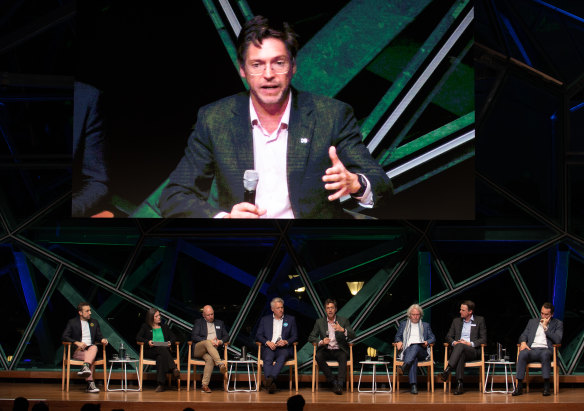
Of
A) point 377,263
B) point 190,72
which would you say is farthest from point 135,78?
point 377,263

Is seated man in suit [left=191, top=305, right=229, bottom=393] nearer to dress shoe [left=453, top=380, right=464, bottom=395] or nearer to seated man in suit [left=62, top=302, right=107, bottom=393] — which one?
seated man in suit [left=62, top=302, right=107, bottom=393]

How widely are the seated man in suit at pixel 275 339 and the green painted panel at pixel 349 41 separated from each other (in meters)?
2.57

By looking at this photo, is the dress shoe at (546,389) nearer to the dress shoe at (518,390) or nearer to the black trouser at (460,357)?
the dress shoe at (518,390)

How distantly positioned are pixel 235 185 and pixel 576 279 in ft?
14.6

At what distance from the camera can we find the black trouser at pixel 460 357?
29.0 ft

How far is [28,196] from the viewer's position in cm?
1034

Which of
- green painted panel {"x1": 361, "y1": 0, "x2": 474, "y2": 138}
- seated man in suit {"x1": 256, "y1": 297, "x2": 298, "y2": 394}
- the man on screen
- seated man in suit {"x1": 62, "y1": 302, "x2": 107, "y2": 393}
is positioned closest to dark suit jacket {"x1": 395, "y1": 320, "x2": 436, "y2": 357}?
seated man in suit {"x1": 256, "y1": 297, "x2": 298, "y2": 394}

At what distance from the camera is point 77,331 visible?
9.04 meters

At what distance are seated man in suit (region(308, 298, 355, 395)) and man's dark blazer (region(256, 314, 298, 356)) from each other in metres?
0.21

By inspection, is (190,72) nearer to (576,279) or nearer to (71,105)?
(71,105)

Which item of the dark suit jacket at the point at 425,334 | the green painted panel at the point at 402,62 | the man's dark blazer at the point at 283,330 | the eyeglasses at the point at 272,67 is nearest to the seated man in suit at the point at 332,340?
the man's dark blazer at the point at 283,330

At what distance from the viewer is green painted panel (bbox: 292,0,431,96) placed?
360 inches

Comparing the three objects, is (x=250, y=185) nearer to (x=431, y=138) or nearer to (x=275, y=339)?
(x=275, y=339)

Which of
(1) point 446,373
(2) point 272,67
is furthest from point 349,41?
(1) point 446,373
